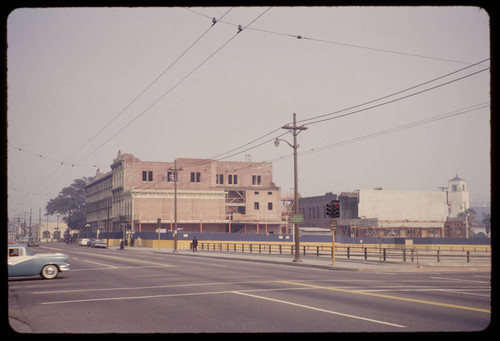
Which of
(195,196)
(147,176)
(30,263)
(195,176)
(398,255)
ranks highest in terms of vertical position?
(195,176)

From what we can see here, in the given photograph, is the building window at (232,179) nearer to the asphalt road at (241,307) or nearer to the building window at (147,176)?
the building window at (147,176)

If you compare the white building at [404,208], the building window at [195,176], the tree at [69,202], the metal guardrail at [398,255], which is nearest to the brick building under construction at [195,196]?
the building window at [195,176]

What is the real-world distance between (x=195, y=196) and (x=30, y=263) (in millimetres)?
78908

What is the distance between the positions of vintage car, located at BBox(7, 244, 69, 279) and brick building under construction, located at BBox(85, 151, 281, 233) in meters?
69.8

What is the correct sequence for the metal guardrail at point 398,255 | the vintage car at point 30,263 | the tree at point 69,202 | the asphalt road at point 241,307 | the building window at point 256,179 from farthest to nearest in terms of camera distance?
the tree at point 69,202, the building window at point 256,179, the metal guardrail at point 398,255, the vintage car at point 30,263, the asphalt road at point 241,307

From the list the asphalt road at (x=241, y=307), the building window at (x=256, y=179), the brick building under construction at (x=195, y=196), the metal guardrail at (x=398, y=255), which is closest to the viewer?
the asphalt road at (x=241, y=307)

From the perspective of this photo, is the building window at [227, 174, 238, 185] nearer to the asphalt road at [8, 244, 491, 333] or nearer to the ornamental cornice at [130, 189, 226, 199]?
the ornamental cornice at [130, 189, 226, 199]

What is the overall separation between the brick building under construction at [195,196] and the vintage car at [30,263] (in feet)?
229

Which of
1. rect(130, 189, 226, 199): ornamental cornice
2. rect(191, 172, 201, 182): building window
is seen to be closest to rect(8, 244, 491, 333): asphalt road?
rect(130, 189, 226, 199): ornamental cornice

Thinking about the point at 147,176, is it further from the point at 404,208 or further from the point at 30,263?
the point at 30,263

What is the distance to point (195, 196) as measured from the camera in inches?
3974

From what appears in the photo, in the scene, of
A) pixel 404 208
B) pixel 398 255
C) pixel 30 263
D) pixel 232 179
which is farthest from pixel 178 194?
pixel 30 263

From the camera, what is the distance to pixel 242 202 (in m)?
107

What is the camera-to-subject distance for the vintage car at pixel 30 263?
21672 mm
